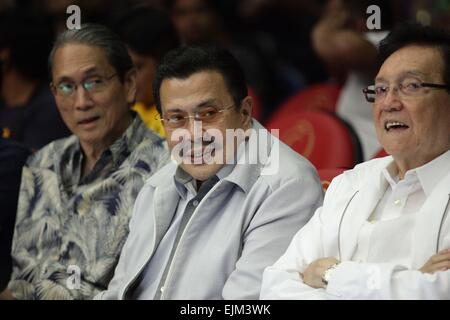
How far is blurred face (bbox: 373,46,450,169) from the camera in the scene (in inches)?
104

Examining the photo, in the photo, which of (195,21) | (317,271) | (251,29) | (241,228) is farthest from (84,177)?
(251,29)

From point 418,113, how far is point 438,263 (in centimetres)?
43

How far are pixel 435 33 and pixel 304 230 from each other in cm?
64

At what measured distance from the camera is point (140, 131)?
140 inches

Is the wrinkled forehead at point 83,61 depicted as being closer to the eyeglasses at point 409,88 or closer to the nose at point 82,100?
the nose at point 82,100

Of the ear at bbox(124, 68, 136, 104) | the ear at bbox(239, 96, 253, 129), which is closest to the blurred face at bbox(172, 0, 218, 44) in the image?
the ear at bbox(124, 68, 136, 104)

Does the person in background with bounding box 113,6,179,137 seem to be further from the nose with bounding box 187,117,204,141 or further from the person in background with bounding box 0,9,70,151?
the nose with bounding box 187,117,204,141

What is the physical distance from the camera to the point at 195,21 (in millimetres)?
5113

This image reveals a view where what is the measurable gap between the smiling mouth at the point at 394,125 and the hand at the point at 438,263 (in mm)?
375

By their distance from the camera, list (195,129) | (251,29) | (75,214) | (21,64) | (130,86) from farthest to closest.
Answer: (251,29)
(21,64)
(130,86)
(75,214)
(195,129)

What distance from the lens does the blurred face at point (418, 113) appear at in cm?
Answer: 264

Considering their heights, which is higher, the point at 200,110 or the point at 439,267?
the point at 200,110

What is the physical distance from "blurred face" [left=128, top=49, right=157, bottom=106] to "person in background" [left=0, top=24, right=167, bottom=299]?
21.7 inches

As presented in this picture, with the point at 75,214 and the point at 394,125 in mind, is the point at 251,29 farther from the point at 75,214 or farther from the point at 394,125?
the point at 394,125
